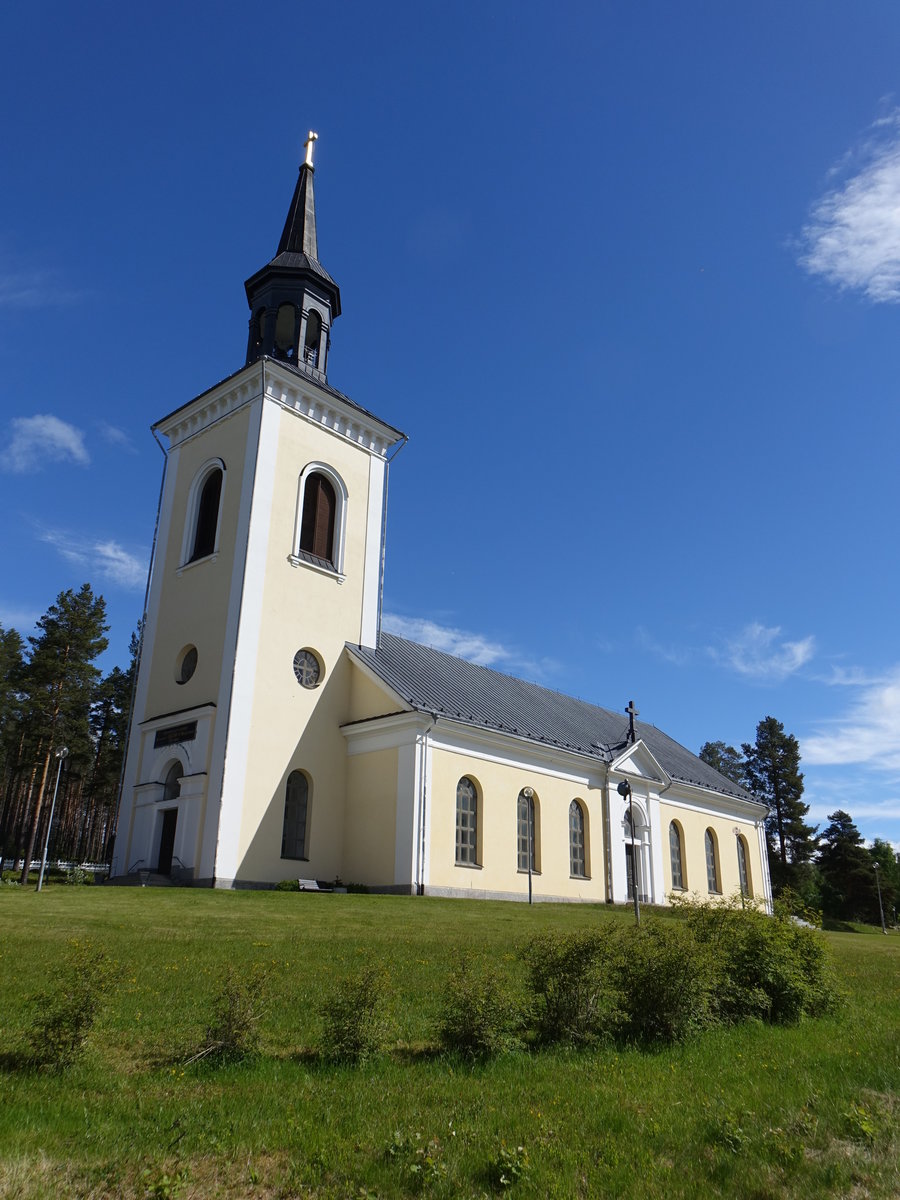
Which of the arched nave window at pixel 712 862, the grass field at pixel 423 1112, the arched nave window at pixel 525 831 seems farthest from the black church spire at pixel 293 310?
the arched nave window at pixel 712 862

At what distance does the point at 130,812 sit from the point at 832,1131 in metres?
25.2

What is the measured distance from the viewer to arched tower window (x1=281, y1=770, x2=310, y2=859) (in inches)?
1070

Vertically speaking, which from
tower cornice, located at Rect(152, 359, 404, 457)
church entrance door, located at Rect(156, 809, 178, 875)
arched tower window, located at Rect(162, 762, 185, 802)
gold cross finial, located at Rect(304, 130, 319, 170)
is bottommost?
→ church entrance door, located at Rect(156, 809, 178, 875)

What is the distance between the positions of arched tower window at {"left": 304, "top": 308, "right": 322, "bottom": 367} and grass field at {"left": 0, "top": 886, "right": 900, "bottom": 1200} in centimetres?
2510

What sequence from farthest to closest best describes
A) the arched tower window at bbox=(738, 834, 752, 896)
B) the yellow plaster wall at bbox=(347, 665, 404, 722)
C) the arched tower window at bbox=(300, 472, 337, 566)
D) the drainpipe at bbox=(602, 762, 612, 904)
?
the arched tower window at bbox=(738, 834, 752, 896), the drainpipe at bbox=(602, 762, 612, 904), the arched tower window at bbox=(300, 472, 337, 566), the yellow plaster wall at bbox=(347, 665, 404, 722)

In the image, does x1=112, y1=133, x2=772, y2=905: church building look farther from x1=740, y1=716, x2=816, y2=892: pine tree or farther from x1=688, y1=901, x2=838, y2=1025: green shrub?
x1=740, y1=716, x2=816, y2=892: pine tree

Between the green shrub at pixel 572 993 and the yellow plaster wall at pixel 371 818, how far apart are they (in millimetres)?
18162

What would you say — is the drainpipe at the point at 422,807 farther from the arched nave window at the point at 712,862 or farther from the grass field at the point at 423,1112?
the arched nave window at the point at 712,862

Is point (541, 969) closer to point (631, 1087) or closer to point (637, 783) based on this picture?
point (631, 1087)

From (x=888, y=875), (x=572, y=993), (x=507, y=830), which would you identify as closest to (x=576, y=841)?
(x=507, y=830)

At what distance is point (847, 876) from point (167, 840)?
56610mm

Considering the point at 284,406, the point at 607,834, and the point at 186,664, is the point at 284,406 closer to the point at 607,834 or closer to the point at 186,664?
the point at 186,664

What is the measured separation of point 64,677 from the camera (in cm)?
4409

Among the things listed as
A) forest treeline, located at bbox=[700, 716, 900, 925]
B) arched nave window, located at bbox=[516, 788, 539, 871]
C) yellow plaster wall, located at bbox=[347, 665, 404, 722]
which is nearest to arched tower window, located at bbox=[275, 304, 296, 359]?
yellow plaster wall, located at bbox=[347, 665, 404, 722]
